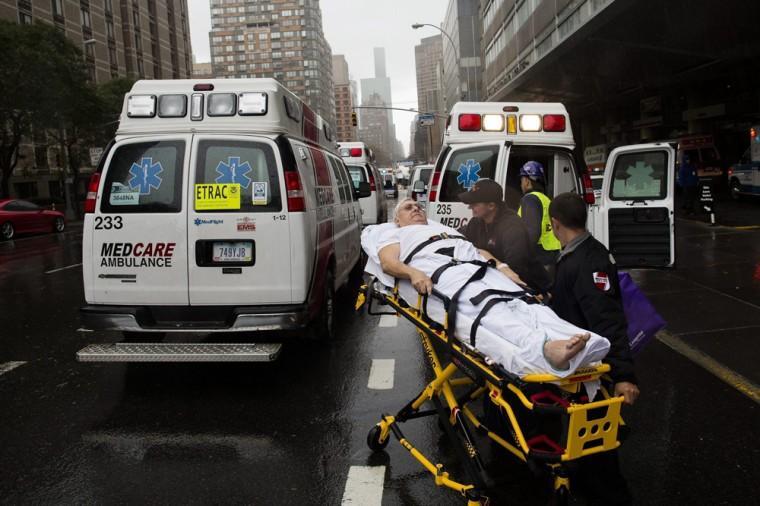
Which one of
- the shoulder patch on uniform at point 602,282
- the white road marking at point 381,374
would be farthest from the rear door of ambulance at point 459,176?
the shoulder patch on uniform at point 602,282

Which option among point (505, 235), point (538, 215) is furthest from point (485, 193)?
point (538, 215)

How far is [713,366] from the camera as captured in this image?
5105mm

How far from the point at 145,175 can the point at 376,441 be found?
9.56ft

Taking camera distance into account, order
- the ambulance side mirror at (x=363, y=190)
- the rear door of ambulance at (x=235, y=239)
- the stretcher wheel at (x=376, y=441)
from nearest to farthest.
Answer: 1. the stretcher wheel at (x=376, y=441)
2. the rear door of ambulance at (x=235, y=239)
3. the ambulance side mirror at (x=363, y=190)

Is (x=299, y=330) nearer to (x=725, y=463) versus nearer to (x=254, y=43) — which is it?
(x=725, y=463)

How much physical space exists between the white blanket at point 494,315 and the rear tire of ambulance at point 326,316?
183cm

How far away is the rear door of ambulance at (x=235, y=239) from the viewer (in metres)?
4.89

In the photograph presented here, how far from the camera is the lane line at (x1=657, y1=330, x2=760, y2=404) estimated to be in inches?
180

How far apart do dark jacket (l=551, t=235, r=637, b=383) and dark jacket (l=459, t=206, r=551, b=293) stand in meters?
1.20

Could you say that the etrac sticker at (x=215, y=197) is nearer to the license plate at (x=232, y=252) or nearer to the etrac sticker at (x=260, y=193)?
the etrac sticker at (x=260, y=193)

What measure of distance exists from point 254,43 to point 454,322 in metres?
178

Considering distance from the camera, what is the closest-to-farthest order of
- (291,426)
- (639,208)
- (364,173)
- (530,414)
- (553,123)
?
1. (530,414)
2. (291,426)
3. (553,123)
4. (639,208)
5. (364,173)

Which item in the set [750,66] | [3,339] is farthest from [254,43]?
[3,339]

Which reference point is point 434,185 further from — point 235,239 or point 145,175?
point 145,175
